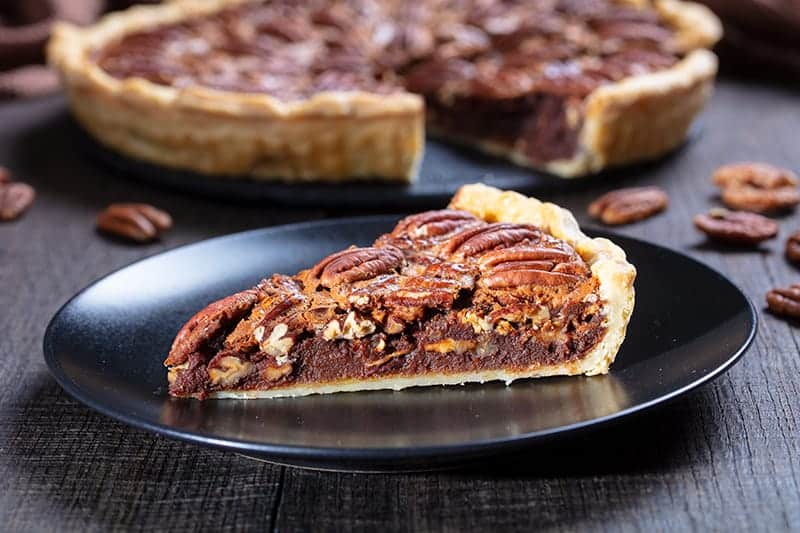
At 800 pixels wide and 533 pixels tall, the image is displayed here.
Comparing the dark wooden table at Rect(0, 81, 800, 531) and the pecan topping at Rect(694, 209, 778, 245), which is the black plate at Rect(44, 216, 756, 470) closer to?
the dark wooden table at Rect(0, 81, 800, 531)

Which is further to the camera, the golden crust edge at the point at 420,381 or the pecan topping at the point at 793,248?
the pecan topping at the point at 793,248

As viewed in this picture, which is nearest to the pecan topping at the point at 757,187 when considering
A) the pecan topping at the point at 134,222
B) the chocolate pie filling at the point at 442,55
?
the chocolate pie filling at the point at 442,55

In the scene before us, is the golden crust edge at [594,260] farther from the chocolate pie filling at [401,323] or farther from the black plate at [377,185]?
the black plate at [377,185]

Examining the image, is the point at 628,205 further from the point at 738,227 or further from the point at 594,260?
Answer: the point at 594,260

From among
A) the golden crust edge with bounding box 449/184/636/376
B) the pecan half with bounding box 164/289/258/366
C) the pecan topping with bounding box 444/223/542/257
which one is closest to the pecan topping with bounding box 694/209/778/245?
the golden crust edge with bounding box 449/184/636/376

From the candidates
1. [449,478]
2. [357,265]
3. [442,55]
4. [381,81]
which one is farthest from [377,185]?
[449,478]
